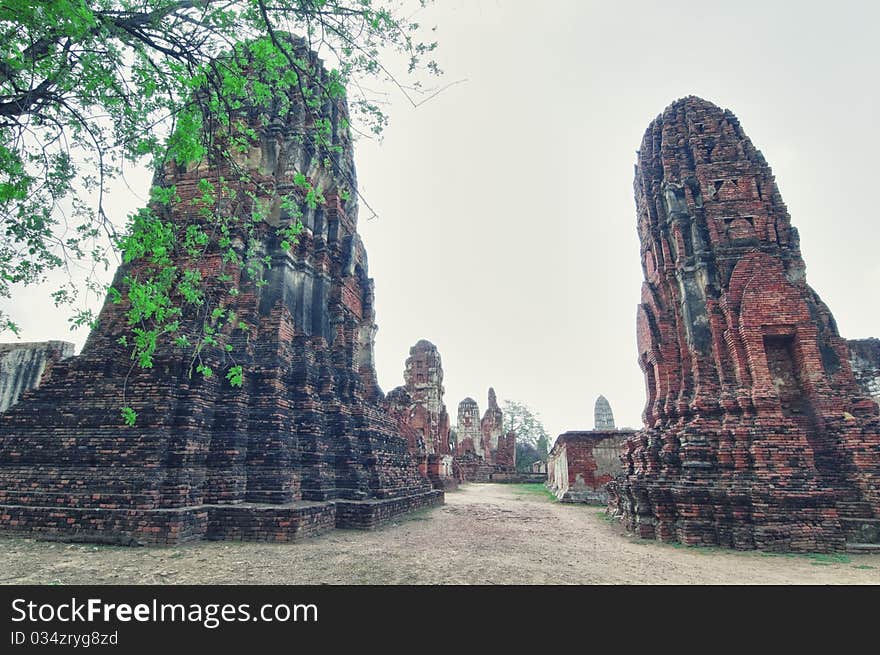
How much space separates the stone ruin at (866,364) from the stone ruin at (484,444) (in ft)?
89.1

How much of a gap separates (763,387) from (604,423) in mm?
47111

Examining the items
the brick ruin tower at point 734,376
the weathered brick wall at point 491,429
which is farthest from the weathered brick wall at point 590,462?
the weathered brick wall at point 491,429

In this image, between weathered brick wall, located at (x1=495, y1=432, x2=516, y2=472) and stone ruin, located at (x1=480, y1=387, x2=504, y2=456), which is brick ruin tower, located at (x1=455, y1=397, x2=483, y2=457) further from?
weathered brick wall, located at (x1=495, y1=432, x2=516, y2=472)

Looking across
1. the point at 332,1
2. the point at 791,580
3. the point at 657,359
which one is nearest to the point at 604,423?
the point at 657,359

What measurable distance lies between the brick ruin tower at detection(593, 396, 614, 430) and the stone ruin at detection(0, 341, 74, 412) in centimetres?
4834

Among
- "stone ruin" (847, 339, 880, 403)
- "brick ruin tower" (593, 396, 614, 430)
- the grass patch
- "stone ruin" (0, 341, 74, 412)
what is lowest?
the grass patch

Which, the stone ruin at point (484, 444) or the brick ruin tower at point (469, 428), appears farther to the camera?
the brick ruin tower at point (469, 428)

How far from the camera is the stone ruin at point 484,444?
3472 cm

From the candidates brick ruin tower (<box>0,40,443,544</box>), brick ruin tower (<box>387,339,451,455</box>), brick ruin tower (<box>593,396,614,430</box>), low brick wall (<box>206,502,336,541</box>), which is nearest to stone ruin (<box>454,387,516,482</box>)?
brick ruin tower (<box>387,339,451,455</box>)

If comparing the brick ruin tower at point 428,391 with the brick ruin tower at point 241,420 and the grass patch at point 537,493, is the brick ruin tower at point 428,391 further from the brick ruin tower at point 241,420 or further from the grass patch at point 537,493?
the brick ruin tower at point 241,420

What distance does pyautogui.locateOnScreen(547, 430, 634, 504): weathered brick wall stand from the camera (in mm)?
16312

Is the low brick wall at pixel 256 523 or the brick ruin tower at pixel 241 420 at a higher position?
the brick ruin tower at pixel 241 420

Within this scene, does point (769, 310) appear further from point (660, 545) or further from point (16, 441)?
point (16, 441)
